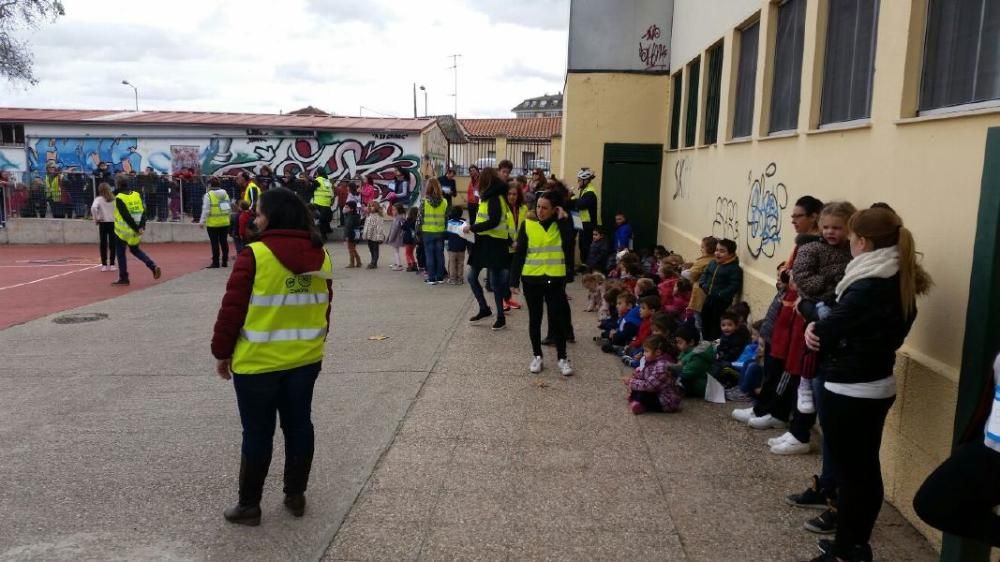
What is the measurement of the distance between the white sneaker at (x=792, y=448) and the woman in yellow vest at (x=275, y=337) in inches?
121

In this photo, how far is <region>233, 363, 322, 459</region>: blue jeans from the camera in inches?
158

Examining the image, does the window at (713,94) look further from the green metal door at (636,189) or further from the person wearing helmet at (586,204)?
the green metal door at (636,189)

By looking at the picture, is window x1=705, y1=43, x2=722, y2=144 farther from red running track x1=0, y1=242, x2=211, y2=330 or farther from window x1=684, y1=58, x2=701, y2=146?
red running track x1=0, y1=242, x2=211, y2=330

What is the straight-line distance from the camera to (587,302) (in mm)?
11008

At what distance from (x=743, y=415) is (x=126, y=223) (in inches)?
417

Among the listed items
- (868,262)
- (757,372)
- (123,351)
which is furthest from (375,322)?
(868,262)

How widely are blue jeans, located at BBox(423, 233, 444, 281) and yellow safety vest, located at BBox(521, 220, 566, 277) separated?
5369 mm

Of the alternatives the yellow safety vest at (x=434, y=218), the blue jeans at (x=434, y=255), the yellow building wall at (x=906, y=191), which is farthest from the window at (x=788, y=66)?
the blue jeans at (x=434, y=255)

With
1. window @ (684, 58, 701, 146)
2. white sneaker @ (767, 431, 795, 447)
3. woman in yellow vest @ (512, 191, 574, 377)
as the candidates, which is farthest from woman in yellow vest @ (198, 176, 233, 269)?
white sneaker @ (767, 431, 795, 447)

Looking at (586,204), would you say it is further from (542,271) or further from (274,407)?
(274,407)

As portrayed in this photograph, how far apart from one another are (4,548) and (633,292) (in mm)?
6344

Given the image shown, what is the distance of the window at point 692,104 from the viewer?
39.0ft

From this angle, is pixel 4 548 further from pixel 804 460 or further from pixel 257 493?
pixel 804 460

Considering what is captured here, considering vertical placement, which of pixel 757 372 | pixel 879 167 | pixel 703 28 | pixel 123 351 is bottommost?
pixel 123 351
